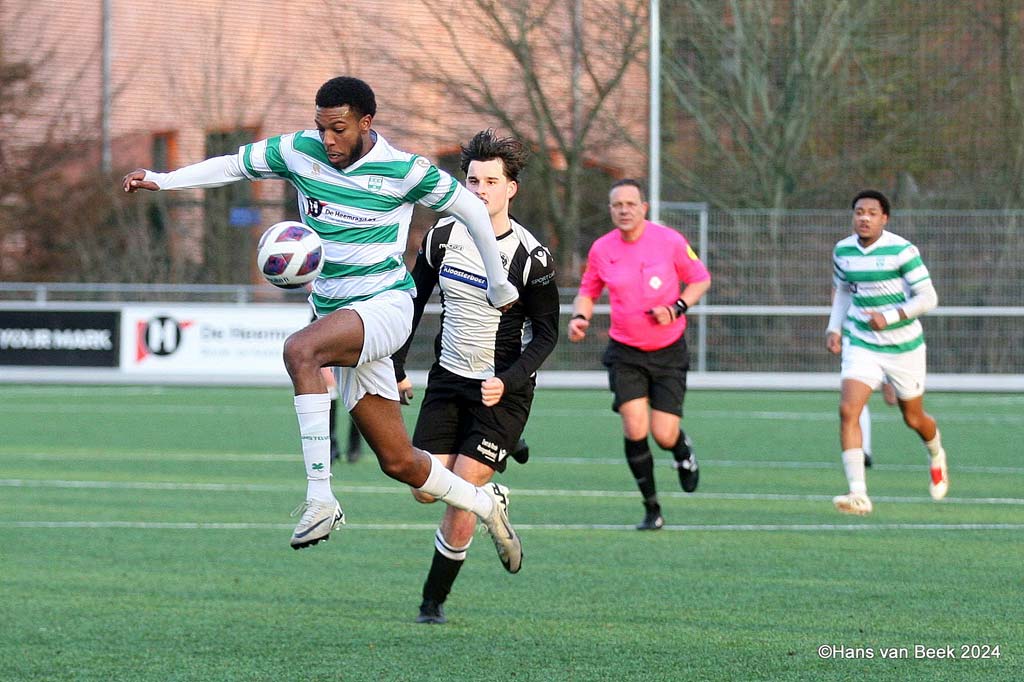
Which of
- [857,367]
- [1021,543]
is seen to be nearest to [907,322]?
[857,367]

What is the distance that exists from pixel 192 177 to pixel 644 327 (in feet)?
13.5

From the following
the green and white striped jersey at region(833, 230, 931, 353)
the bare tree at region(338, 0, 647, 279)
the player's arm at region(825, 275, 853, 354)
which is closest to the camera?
the green and white striped jersey at region(833, 230, 931, 353)

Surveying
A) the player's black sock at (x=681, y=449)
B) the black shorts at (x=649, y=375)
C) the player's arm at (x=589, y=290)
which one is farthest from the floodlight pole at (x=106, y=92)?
the black shorts at (x=649, y=375)

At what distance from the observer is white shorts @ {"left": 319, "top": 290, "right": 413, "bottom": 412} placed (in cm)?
581

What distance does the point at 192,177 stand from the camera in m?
5.82

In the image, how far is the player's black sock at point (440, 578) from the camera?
661cm

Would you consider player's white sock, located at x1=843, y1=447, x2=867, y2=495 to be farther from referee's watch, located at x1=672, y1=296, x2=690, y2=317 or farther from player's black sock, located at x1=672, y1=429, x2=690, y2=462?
referee's watch, located at x1=672, y1=296, x2=690, y2=317

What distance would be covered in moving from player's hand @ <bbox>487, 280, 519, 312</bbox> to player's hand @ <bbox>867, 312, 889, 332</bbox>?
3.78 meters

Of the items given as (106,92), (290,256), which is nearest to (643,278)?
(290,256)

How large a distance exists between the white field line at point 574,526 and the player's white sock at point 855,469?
25 centimetres

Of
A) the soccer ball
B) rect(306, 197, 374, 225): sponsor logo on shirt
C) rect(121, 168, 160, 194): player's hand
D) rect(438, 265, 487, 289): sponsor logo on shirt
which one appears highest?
rect(121, 168, 160, 194): player's hand

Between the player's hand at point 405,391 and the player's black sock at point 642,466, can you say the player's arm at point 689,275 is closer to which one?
the player's black sock at point 642,466

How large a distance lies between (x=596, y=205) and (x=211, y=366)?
6.85 m

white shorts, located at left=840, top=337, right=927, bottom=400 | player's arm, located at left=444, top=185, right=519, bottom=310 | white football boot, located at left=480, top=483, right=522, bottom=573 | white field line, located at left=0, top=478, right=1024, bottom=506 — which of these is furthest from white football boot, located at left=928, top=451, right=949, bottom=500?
player's arm, located at left=444, top=185, right=519, bottom=310
